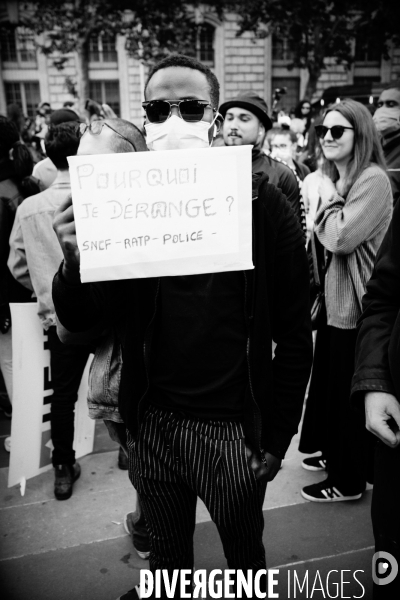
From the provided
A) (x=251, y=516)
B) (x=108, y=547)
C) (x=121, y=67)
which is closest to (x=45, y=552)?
(x=108, y=547)

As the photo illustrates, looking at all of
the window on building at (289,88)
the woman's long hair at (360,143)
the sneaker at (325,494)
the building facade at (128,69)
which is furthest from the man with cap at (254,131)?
the window on building at (289,88)

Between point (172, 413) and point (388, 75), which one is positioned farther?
point (388, 75)

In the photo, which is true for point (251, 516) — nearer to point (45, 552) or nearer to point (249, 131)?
point (45, 552)

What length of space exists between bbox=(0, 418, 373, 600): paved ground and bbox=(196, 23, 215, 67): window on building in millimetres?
26514

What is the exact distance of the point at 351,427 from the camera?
2.56m

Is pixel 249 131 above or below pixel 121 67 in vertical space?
below

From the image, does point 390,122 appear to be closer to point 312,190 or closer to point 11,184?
point 312,190

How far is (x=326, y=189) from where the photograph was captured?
2645 mm

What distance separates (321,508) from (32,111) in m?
28.9

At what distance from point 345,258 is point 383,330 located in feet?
3.51

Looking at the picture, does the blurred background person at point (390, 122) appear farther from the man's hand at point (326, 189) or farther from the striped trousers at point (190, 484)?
the striped trousers at point (190, 484)

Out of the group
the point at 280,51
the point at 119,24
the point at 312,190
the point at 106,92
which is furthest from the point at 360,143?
the point at 106,92

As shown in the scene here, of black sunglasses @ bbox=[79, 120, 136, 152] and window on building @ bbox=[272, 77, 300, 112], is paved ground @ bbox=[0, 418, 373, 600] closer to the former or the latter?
black sunglasses @ bbox=[79, 120, 136, 152]

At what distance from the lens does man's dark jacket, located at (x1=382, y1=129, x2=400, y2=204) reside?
11.7ft
